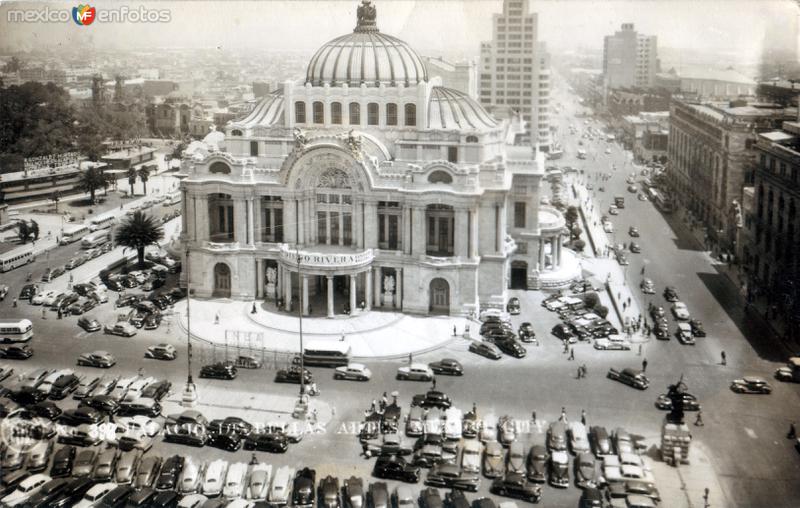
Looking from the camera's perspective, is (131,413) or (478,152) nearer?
(131,413)

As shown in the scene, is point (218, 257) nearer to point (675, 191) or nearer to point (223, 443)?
point (223, 443)

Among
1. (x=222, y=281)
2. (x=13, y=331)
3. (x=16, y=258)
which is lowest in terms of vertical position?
(x=13, y=331)

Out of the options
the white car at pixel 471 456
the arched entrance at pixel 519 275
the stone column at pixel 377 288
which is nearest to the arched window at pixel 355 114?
the stone column at pixel 377 288

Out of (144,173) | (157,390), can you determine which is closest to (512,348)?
(157,390)

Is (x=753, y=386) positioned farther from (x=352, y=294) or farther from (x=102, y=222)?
(x=102, y=222)

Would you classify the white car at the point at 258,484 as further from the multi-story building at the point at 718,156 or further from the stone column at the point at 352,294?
the multi-story building at the point at 718,156

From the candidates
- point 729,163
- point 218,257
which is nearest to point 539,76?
point 729,163
